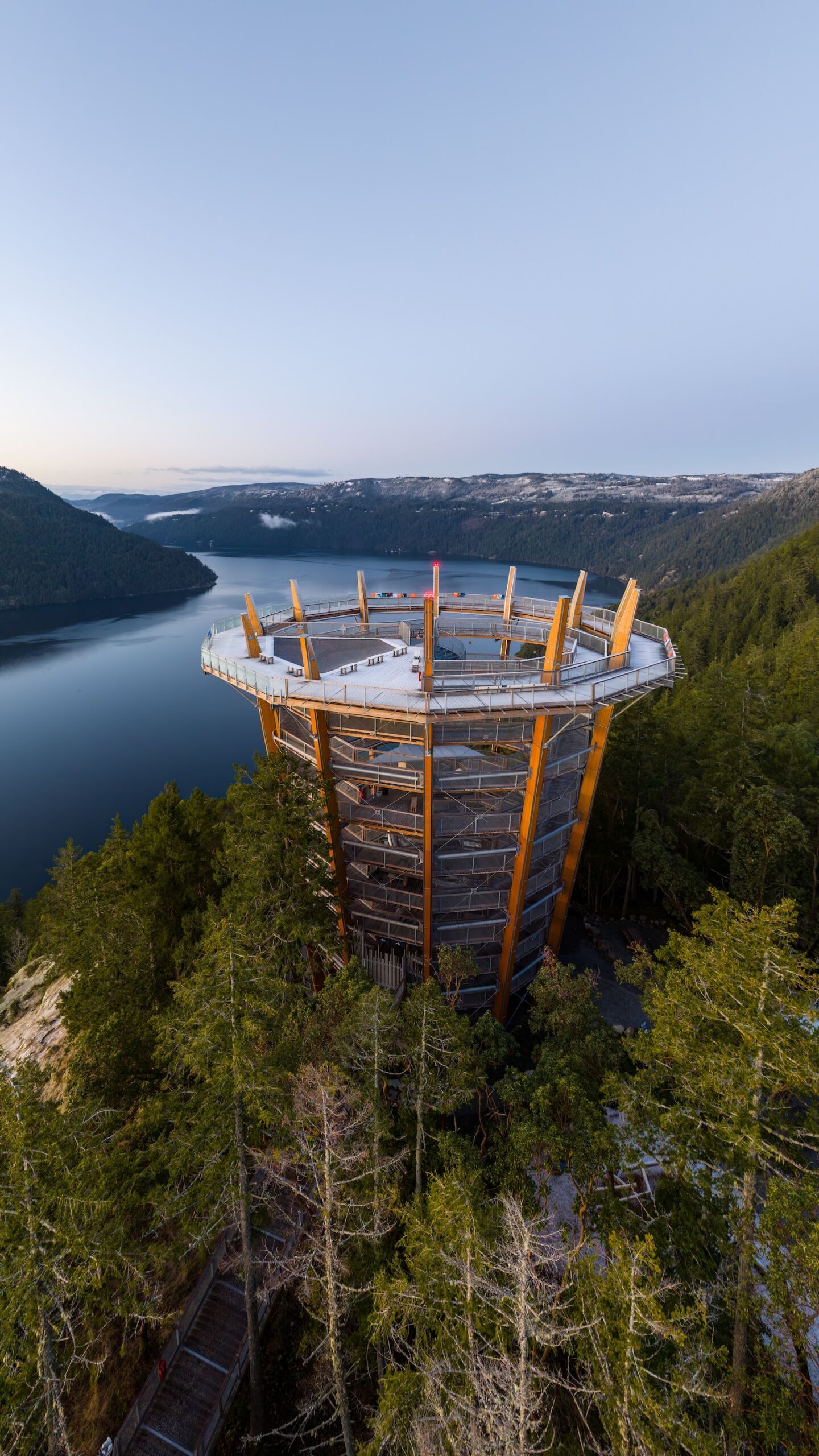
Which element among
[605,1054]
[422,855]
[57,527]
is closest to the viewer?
[605,1054]

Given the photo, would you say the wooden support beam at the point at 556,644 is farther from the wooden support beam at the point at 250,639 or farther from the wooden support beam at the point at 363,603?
the wooden support beam at the point at 363,603

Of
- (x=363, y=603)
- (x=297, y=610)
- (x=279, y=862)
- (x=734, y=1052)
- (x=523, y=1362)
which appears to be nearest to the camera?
(x=523, y=1362)

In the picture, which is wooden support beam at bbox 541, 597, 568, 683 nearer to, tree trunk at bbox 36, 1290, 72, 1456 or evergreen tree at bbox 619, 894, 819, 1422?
evergreen tree at bbox 619, 894, 819, 1422

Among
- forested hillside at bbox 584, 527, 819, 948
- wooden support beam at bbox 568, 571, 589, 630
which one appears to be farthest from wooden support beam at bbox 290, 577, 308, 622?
forested hillside at bbox 584, 527, 819, 948

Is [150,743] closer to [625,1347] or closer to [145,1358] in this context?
[145,1358]

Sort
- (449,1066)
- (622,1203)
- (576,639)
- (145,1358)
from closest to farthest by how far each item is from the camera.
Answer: (622,1203) → (449,1066) → (145,1358) → (576,639)

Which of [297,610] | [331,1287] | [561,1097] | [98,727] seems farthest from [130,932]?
[98,727]

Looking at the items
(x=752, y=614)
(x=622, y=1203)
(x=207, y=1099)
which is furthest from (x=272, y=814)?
(x=752, y=614)

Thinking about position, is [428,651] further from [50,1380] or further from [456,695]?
[50,1380]
